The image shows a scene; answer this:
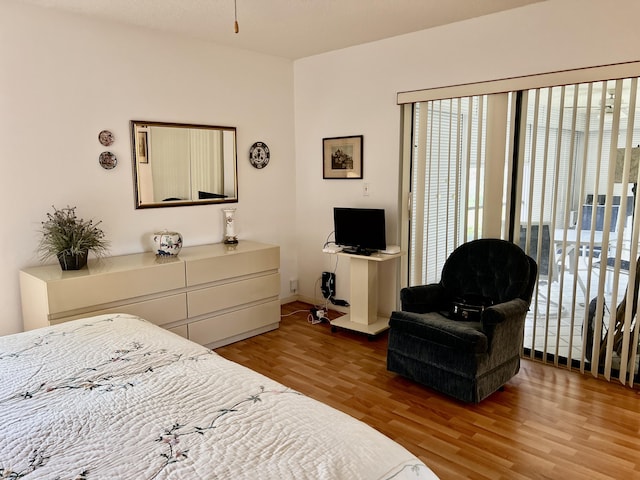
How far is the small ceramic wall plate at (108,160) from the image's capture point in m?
3.63

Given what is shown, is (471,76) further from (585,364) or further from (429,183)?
(585,364)

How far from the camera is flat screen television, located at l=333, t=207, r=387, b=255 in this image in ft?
13.5

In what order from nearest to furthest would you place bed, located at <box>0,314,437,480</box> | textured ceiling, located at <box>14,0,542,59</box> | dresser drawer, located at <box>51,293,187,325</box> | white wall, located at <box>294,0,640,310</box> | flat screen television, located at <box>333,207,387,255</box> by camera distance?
bed, located at <box>0,314,437,480</box> → white wall, located at <box>294,0,640,310</box> → textured ceiling, located at <box>14,0,542,59</box> → dresser drawer, located at <box>51,293,187,325</box> → flat screen television, located at <box>333,207,387,255</box>

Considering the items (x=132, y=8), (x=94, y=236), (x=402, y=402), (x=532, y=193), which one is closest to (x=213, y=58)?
(x=132, y=8)

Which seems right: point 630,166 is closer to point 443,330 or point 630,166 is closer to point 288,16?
point 443,330

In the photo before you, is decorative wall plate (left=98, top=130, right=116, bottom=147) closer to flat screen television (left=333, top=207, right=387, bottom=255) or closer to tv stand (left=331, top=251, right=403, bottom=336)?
flat screen television (left=333, top=207, right=387, bottom=255)

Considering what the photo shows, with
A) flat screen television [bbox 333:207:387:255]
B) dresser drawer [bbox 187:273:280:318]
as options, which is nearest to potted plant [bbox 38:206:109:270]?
dresser drawer [bbox 187:273:280:318]

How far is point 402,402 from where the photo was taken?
3035 millimetres

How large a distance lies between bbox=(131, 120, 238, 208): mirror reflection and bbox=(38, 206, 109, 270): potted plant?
0.56 meters

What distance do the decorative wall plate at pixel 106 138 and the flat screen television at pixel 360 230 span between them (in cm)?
198

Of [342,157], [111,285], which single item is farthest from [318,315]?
[111,285]

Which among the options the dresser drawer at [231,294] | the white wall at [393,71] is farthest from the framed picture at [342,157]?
A: the dresser drawer at [231,294]

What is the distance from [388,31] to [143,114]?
7.09 ft

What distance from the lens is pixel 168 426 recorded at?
151 cm
